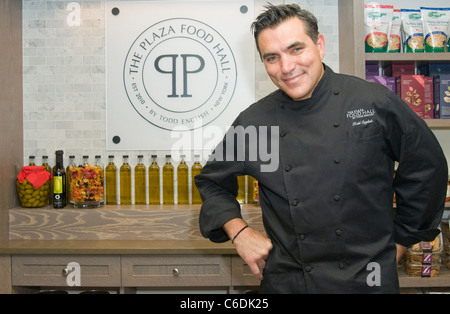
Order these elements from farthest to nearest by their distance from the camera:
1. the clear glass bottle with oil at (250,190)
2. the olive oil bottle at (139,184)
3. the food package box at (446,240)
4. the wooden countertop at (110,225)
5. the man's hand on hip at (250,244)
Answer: the olive oil bottle at (139,184) → the clear glass bottle with oil at (250,190) → the wooden countertop at (110,225) → the food package box at (446,240) → the man's hand on hip at (250,244)

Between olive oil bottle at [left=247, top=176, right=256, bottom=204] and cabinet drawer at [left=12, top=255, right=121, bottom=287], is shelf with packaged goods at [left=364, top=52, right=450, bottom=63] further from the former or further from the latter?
cabinet drawer at [left=12, top=255, right=121, bottom=287]

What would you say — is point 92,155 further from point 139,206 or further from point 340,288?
point 340,288

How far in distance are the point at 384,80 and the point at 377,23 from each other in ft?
1.10

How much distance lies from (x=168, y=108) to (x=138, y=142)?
1.04 ft

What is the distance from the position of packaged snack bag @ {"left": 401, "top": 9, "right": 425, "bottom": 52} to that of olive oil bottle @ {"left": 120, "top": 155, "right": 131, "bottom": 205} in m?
1.94

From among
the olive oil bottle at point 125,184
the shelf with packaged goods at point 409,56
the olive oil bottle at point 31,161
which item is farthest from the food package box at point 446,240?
the olive oil bottle at point 31,161

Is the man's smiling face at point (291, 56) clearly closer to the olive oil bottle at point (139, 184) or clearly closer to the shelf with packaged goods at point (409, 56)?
the shelf with packaged goods at point (409, 56)

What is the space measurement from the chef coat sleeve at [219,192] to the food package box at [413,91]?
146cm

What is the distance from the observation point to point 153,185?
10.2 feet

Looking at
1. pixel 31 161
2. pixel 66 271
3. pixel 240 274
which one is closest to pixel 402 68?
pixel 240 274

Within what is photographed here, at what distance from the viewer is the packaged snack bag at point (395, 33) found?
2.69m

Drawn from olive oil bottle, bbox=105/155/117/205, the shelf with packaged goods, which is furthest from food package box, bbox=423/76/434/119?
olive oil bottle, bbox=105/155/117/205

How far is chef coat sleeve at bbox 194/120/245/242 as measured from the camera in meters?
1.53

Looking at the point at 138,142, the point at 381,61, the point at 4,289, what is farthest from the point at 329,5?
the point at 4,289
